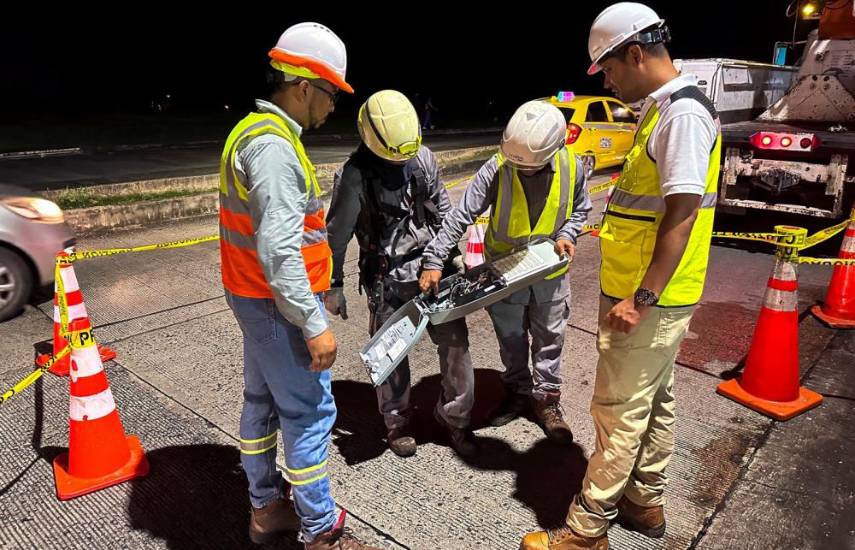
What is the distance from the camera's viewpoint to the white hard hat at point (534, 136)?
111 inches

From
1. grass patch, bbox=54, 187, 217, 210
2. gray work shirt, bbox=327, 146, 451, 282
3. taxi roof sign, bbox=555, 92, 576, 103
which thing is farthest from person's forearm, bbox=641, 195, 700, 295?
taxi roof sign, bbox=555, 92, 576, 103

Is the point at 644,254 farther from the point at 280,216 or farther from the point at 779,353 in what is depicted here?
the point at 779,353

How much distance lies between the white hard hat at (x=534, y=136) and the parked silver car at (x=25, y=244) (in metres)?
4.16

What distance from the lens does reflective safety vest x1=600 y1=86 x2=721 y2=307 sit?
2.15 metres

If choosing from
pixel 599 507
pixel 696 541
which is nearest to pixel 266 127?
pixel 599 507

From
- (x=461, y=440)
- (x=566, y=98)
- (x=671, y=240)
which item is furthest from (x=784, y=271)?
(x=566, y=98)

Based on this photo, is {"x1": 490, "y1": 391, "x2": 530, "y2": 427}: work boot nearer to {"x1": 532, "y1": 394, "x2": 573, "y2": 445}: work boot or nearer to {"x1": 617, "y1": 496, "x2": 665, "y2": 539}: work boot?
{"x1": 532, "y1": 394, "x2": 573, "y2": 445}: work boot

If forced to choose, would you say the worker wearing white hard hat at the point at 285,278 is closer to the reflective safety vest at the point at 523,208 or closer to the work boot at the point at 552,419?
the reflective safety vest at the point at 523,208

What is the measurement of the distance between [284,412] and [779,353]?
2940 millimetres

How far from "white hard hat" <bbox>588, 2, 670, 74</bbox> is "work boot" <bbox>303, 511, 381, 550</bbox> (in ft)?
6.69

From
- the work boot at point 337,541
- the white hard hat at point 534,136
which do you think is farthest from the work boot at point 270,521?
the white hard hat at point 534,136

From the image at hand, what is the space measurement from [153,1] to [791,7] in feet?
112

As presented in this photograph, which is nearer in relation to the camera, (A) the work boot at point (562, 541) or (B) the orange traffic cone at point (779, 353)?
(A) the work boot at point (562, 541)

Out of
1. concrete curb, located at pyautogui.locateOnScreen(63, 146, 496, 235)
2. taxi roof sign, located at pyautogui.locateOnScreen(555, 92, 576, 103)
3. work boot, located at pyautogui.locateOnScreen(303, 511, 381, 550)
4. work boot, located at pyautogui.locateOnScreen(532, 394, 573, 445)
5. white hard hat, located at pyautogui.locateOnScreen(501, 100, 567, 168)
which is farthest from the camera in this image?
taxi roof sign, located at pyautogui.locateOnScreen(555, 92, 576, 103)
